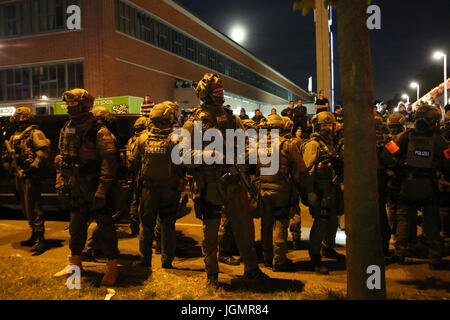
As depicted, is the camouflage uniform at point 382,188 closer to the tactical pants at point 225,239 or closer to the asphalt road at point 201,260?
the asphalt road at point 201,260

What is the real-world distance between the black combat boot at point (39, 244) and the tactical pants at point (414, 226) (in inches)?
216

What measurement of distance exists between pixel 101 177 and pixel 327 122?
3053mm

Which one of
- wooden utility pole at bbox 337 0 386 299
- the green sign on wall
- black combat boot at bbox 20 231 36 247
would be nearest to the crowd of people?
black combat boot at bbox 20 231 36 247

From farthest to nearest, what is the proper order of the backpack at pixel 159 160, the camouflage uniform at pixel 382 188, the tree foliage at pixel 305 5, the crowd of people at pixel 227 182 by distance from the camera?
the camouflage uniform at pixel 382 188, the backpack at pixel 159 160, the crowd of people at pixel 227 182, the tree foliage at pixel 305 5

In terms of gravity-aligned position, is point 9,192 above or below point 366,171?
below

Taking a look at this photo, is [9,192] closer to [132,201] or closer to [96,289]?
[132,201]

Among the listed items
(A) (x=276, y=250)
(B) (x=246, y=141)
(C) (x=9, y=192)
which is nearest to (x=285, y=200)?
(A) (x=276, y=250)

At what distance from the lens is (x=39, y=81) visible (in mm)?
21562

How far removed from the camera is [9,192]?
309 inches

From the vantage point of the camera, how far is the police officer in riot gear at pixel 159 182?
4746mm

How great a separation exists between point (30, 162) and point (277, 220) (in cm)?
401

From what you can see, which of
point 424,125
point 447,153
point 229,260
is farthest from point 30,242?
point 447,153

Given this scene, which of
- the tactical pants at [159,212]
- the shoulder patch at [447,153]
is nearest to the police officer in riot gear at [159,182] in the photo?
the tactical pants at [159,212]

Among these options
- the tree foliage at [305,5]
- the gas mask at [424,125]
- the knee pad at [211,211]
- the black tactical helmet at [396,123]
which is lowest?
the knee pad at [211,211]
